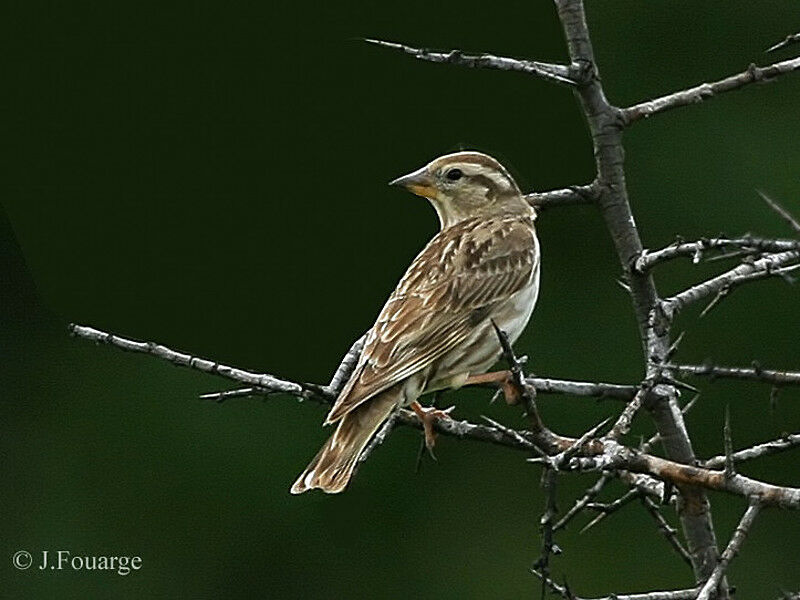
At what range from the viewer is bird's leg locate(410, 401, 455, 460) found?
17.1ft

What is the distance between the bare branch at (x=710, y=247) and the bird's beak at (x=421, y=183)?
195 cm

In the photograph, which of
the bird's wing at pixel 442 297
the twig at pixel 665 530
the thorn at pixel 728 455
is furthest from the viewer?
the bird's wing at pixel 442 297

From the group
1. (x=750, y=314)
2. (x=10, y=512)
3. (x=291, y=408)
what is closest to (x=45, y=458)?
(x=10, y=512)

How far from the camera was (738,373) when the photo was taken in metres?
4.21

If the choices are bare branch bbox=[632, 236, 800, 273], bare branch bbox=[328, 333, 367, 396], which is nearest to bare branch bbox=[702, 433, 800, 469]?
bare branch bbox=[632, 236, 800, 273]

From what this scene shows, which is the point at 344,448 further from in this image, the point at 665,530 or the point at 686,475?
the point at 686,475

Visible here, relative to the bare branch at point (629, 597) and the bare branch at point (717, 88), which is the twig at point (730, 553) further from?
the bare branch at point (717, 88)

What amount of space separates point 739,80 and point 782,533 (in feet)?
22.4

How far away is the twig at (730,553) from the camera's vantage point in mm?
3953

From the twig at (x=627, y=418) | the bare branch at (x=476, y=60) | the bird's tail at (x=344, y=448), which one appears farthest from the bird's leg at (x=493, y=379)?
the twig at (x=627, y=418)

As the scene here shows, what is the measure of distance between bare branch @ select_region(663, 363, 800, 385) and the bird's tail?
1.13m

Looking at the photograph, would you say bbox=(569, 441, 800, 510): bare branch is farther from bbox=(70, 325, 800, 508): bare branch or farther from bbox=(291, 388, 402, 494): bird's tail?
bbox=(291, 388, 402, 494): bird's tail

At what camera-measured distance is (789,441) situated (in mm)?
4375

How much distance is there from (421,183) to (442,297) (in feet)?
2.34
